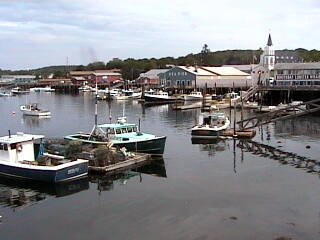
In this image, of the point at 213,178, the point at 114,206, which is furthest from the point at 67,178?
the point at 213,178

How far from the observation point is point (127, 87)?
129 metres

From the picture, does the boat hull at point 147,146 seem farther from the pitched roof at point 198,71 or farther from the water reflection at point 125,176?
the pitched roof at point 198,71

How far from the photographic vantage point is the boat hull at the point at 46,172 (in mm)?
23400

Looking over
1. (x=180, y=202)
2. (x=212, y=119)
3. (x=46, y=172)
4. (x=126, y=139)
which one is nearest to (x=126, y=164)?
(x=126, y=139)

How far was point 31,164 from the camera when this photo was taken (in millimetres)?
24422

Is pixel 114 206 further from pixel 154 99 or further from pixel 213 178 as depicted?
pixel 154 99

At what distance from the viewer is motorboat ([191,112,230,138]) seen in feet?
126

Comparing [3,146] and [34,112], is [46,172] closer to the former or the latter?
[3,146]

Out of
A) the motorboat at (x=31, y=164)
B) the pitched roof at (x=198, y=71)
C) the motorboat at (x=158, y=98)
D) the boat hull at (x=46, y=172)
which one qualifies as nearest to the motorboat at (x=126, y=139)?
the motorboat at (x=31, y=164)

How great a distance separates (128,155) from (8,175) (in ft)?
23.7

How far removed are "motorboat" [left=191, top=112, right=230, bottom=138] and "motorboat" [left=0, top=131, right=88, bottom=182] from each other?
15.7 m

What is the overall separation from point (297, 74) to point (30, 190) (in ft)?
232

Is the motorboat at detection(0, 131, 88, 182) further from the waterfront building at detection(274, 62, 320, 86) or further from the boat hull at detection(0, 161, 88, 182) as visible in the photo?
the waterfront building at detection(274, 62, 320, 86)


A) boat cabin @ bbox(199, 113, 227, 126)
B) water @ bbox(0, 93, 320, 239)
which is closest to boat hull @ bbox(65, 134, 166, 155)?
water @ bbox(0, 93, 320, 239)
